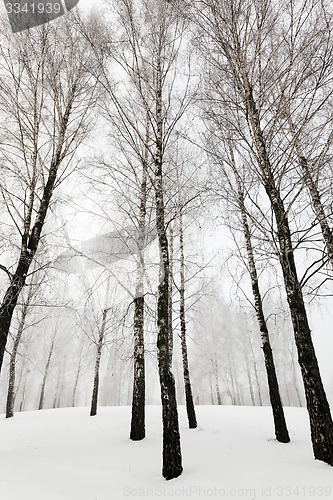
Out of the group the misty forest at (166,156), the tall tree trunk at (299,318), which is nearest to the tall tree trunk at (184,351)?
the misty forest at (166,156)

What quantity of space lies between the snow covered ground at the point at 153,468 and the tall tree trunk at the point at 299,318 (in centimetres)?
37

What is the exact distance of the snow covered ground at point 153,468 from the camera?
121 inches

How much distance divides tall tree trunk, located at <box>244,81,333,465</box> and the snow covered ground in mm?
369

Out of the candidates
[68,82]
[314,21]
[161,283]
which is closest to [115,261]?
[161,283]

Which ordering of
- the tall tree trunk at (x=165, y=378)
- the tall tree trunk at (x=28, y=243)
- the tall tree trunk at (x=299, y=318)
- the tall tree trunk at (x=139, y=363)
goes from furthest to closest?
the tall tree trunk at (x=139, y=363) → the tall tree trunk at (x=28, y=243) → the tall tree trunk at (x=165, y=378) → the tall tree trunk at (x=299, y=318)

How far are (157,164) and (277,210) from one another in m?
2.47

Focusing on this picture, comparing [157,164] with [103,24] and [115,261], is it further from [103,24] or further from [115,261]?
[103,24]

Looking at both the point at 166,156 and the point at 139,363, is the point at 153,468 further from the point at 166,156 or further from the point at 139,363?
the point at 166,156

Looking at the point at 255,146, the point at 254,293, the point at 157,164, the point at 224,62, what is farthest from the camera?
the point at 254,293

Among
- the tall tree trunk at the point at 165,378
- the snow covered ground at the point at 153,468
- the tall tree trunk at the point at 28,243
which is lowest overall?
the snow covered ground at the point at 153,468

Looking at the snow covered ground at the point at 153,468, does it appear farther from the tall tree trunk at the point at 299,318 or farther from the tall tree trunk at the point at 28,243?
the tall tree trunk at the point at 28,243

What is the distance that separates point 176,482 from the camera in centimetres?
348

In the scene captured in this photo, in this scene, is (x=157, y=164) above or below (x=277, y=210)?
above

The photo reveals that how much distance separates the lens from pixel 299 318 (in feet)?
13.0
